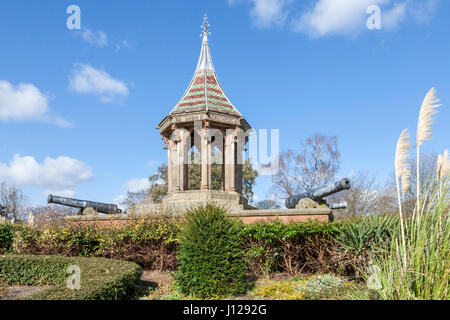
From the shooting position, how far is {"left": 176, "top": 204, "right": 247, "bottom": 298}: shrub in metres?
6.45

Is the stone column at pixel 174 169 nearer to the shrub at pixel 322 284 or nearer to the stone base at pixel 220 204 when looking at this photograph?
the stone base at pixel 220 204

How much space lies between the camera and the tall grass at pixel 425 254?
404cm

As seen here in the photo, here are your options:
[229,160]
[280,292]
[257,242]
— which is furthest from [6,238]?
[280,292]

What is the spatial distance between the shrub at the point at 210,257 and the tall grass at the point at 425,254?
9.10 ft

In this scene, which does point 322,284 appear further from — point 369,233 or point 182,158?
point 182,158

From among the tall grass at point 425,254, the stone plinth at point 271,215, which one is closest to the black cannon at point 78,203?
the stone plinth at point 271,215

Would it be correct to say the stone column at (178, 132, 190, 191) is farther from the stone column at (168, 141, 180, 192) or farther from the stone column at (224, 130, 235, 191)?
the stone column at (224, 130, 235, 191)

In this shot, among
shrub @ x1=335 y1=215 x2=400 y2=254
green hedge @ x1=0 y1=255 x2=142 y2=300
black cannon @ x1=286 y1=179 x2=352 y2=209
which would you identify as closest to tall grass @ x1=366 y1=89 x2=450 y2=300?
shrub @ x1=335 y1=215 x2=400 y2=254

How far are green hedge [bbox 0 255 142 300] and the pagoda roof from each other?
8443mm

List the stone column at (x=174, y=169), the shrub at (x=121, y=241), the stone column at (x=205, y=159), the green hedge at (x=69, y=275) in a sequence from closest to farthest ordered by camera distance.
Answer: the green hedge at (x=69, y=275) → the shrub at (x=121, y=241) → the stone column at (x=205, y=159) → the stone column at (x=174, y=169)

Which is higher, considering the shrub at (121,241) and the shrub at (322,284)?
the shrub at (121,241)

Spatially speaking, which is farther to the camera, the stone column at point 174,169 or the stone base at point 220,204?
the stone column at point 174,169
